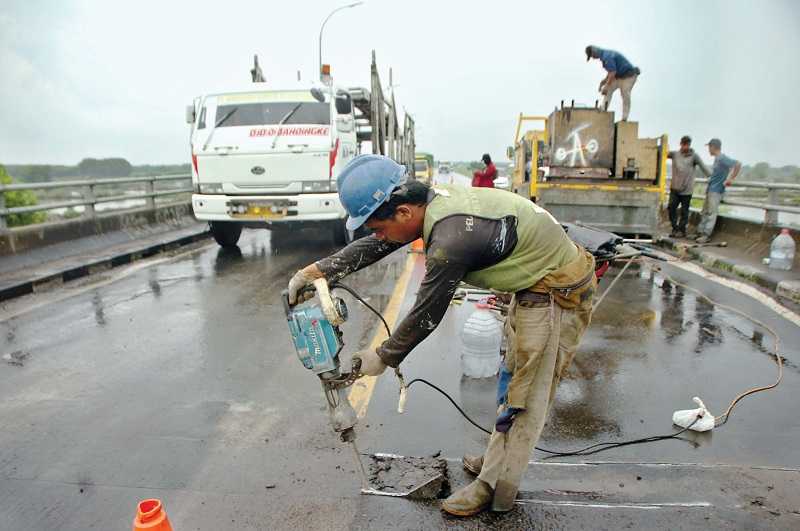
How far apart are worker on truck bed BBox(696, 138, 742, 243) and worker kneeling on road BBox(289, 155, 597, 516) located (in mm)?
8234

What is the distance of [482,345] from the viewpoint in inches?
159

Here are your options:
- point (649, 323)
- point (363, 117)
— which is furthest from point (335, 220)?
point (649, 323)

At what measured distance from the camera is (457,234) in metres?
2.12

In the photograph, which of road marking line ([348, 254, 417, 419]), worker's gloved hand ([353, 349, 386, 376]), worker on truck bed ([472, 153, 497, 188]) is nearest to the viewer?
worker's gloved hand ([353, 349, 386, 376])

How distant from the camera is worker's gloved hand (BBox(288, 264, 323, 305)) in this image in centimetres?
258

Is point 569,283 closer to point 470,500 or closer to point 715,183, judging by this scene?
point 470,500

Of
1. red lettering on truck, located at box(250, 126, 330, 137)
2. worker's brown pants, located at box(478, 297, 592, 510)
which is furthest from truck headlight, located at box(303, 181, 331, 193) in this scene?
worker's brown pants, located at box(478, 297, 592, 510)

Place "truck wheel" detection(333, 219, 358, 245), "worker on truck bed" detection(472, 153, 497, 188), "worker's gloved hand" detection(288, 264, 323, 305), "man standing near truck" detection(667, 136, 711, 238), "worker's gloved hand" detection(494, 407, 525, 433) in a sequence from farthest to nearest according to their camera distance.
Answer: "worker on truck bed" detection(472, 153, 497, 188) → "man standing near truck" detection(667, 136, 711, 238) → "truck wheel" detection(333, 219, 358, 245) → "worker's gloved hand" detection(288, 264, 323, 305) → "worker's gloved hand" detection(494, 407, 525, 433)

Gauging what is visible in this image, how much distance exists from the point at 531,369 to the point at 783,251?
6669mm

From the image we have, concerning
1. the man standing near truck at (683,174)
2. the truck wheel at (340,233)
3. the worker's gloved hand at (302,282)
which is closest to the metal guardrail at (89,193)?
the truck wheel at (340,233)

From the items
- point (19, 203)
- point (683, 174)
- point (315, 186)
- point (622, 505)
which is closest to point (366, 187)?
point (622, 505)

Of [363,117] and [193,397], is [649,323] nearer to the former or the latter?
[193,397]

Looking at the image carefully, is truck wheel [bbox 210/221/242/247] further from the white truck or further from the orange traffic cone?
the orange traffic cone

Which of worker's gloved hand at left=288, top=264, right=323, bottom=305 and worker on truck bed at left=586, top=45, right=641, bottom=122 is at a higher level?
worker on truck bed at left=586, top=45, right=641, bottom=122
